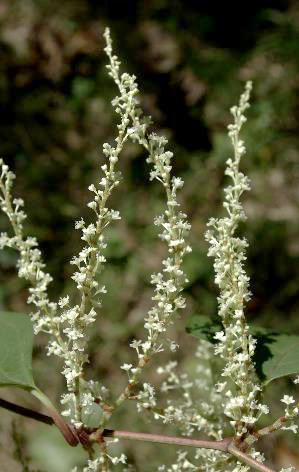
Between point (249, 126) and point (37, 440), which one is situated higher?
point (249, 126)

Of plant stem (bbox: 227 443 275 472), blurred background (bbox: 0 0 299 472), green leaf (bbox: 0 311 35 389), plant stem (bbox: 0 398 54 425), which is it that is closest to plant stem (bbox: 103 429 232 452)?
plant stem (bbox: 227 443 275 472)

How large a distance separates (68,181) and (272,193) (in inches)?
77.6

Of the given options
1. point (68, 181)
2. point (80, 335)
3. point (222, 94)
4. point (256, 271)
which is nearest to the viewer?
point (80, 335)

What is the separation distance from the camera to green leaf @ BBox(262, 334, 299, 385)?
2.13m

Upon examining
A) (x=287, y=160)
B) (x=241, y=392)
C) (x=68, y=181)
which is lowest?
(x=241, y=392)

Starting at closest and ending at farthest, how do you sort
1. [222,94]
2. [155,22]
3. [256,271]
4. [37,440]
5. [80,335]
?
1. [80,335]
2. [37,440]
3. [256,271]
4. [222,94]
5. [155,22]

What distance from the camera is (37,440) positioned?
4.89 meters

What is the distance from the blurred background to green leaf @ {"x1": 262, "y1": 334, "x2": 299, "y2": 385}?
2493mm

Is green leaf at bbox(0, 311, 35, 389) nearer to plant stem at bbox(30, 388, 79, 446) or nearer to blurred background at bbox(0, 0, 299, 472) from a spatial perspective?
plant stem at bbox(30, 388, 79, 446)

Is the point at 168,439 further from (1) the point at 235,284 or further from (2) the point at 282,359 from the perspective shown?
(2) the point at 282,359

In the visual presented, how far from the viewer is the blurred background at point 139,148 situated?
5672 mm

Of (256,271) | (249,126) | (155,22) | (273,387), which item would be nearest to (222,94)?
(249,126)

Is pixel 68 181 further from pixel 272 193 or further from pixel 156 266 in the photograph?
pixel 272 193

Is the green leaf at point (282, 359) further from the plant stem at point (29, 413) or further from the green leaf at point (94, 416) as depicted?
the plant stem at point (29, 413)
